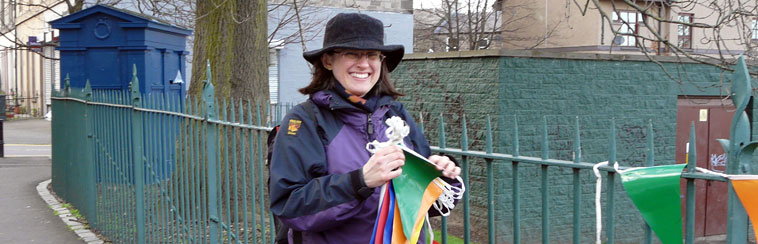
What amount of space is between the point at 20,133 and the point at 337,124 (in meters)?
25.3

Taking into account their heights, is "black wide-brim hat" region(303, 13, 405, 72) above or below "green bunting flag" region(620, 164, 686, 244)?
above

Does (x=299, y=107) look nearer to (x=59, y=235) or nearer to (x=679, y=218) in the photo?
(x=679, y=218)

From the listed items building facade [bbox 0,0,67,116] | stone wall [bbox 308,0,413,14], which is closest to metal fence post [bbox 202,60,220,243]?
stone wall [bbox 308,0,413,14]

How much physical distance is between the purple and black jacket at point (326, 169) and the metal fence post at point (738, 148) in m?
1.11

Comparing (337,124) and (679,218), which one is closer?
(679,218)

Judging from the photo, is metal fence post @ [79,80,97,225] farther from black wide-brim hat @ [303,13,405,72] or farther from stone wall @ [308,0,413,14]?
stone wall @ [308,0,413,14]

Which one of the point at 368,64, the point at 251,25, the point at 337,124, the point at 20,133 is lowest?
the point at 20,133

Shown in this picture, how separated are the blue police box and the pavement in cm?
185

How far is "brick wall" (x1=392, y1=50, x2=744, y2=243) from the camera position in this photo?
31.4 feet

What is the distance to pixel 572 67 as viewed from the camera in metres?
10.2

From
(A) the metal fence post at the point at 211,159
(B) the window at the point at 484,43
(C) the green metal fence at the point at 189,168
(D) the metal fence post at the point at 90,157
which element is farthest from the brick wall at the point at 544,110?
(B) the window at the point at 484,43

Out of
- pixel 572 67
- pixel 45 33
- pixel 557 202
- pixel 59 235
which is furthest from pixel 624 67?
pixel 45 33

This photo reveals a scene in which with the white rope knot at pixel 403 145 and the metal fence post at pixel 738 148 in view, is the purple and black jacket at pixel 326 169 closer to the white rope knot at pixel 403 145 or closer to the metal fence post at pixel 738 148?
the white rope knot at pixel 403 145

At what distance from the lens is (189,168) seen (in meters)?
4.85
